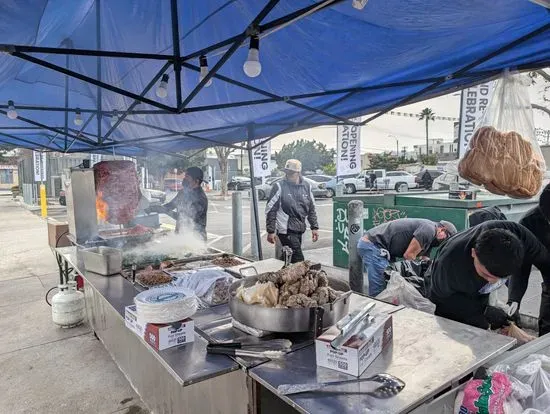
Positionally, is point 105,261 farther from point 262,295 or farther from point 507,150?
point 507,150

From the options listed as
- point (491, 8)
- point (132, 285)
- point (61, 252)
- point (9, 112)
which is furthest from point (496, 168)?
point (9, 112)

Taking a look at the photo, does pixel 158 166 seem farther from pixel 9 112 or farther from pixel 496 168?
pixel 496 168

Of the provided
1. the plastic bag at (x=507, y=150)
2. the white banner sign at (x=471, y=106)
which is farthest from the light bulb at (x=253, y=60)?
the white banner sign at (x=471, y=106)

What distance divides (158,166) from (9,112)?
3711 mm

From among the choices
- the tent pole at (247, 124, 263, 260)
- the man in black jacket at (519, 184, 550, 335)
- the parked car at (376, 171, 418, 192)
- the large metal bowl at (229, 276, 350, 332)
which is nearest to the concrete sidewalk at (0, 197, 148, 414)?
the large metal bowl at (229, 276, 350, 332)

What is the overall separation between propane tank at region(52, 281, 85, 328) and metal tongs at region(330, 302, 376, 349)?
132 inches

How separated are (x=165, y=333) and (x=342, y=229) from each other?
4.68 metres

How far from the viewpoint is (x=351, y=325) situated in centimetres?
150

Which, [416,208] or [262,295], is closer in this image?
[262,295]

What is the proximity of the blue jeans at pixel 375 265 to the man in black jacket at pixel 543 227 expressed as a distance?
1.30 m

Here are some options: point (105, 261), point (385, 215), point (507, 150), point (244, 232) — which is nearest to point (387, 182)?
point (244, 232)

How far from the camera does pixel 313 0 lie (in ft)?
6.28

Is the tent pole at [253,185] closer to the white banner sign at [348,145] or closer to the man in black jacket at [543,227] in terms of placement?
the white banner sign at [348,145]

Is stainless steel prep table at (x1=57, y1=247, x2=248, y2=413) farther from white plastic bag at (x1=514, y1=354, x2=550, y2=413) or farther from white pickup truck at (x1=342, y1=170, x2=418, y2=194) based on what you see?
white pickup truck at (x1=342, y1=170, x2=418, y2=194)
